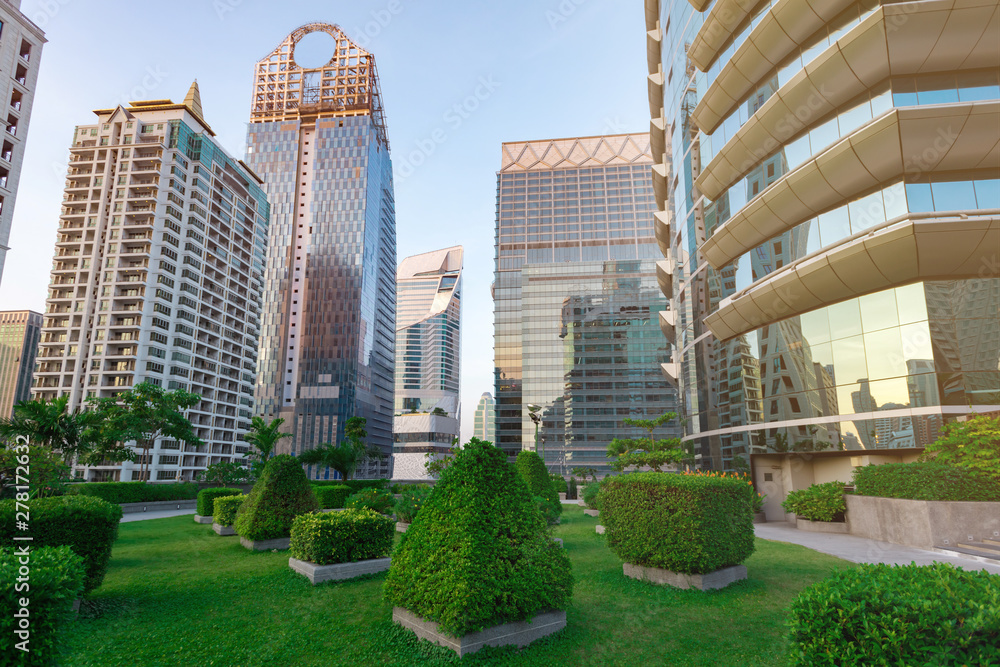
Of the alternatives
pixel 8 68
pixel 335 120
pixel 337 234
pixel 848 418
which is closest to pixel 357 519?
pixel 848 418

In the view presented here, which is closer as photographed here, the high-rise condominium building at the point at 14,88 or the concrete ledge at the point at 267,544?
the concrete ledge at the point at 267,544

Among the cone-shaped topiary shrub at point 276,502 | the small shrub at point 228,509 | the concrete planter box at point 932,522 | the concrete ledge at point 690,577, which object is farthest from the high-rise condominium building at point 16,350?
the concrete planter box at point 932,522

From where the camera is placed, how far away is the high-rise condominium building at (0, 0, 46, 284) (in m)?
43.6

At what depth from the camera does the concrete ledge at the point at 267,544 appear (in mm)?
14695

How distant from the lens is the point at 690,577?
9.83 meters

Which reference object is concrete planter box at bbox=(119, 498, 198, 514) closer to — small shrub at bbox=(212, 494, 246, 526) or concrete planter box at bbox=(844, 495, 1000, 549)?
small shrub at bbox=(212, 494, 246, 526)

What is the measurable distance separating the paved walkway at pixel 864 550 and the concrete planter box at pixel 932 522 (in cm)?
36

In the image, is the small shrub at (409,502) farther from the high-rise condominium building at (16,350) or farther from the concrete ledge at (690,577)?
the high-rise condominium building at (16,350)

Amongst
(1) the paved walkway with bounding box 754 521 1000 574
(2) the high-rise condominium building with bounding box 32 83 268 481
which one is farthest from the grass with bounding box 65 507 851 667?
(2) the high-rise condominium building with bounding box 32 83 268 481

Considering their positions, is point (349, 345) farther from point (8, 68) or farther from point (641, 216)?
point (8, 68)

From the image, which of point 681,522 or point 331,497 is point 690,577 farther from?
point 331,497

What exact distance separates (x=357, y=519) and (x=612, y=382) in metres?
107

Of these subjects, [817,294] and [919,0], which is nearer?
[919,0]

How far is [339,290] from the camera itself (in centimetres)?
13762
